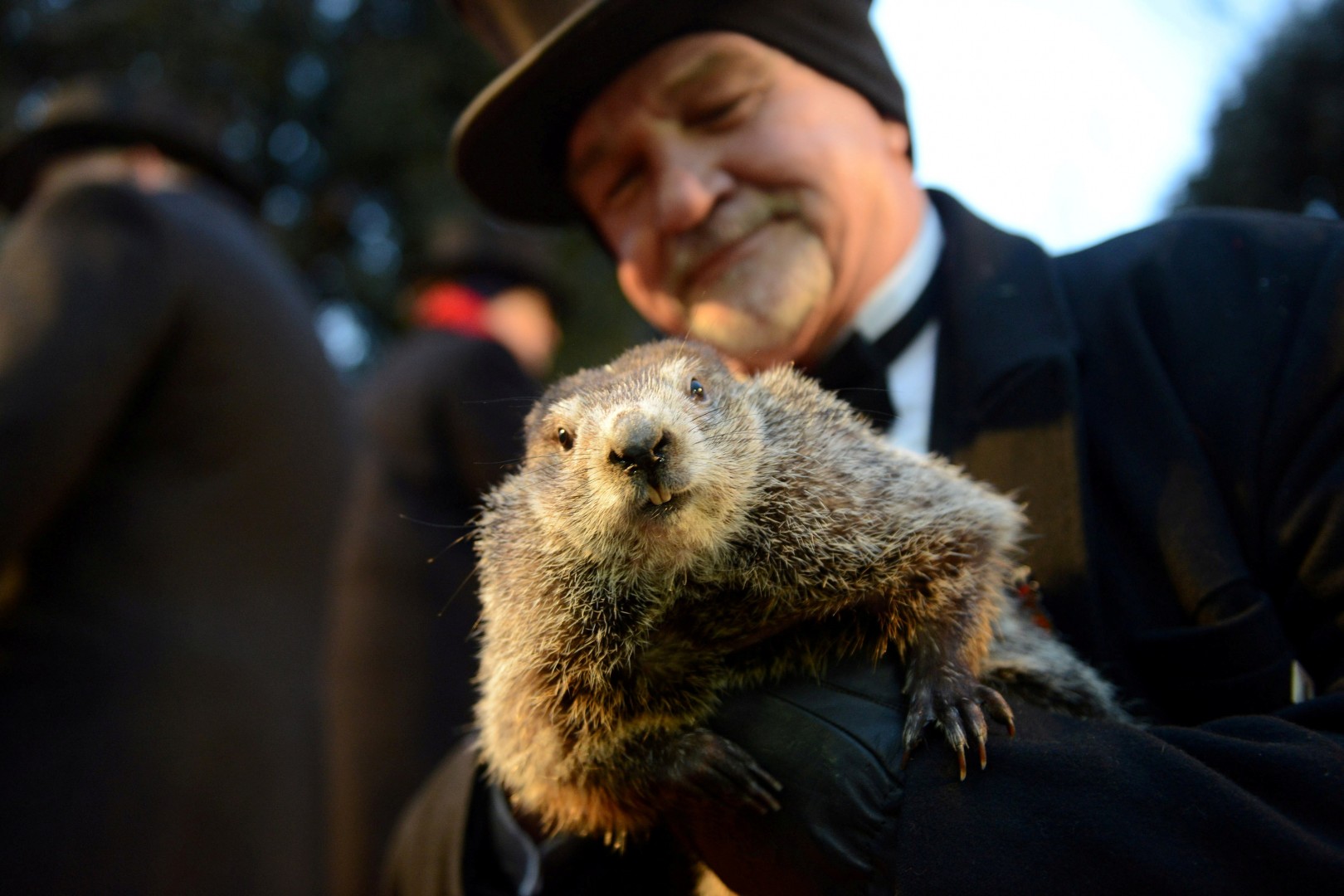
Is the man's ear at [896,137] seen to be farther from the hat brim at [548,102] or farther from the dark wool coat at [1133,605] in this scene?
the hat brim at [548,102]

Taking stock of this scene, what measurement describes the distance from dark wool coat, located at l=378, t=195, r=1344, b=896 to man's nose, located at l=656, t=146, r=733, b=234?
2.21ft

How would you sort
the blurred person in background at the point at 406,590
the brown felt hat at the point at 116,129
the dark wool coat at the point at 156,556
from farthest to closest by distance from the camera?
the brown felt hat at the point at 116,129 → the blurred person in background at the point at 406,590 → the dark wool coat at the point at 156,556

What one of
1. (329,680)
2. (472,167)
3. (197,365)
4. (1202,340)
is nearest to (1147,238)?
(1202,340)

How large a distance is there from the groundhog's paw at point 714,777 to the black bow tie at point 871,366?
94 cm

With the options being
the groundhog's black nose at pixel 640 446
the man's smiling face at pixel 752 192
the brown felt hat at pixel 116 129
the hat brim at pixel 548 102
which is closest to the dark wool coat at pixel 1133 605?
the man's smiling face at pixel 752 192

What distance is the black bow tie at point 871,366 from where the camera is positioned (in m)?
2.27

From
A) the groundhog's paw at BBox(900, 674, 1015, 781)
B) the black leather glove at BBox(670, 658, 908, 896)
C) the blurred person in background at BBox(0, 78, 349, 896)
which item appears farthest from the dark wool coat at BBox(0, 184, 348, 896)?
the groundhog's paw at BBox(900, 674, 1015, 781)

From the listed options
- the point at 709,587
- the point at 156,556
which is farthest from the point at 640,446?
the point at 156,556

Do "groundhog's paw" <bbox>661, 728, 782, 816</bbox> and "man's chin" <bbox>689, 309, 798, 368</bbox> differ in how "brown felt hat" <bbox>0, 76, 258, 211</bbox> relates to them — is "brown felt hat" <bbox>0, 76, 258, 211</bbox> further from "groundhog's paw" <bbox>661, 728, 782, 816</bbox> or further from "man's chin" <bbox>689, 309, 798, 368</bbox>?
"groundhog's paw" <bbox>661, 728, 782, 816</bbox>

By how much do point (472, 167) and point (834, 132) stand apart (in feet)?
3.90

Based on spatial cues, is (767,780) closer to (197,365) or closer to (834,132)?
(834,132)

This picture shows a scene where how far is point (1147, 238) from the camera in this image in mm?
2273

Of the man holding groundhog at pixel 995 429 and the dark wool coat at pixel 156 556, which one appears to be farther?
the dark wool coat at pixel 156 556

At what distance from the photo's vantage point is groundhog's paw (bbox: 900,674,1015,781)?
5.10ft
